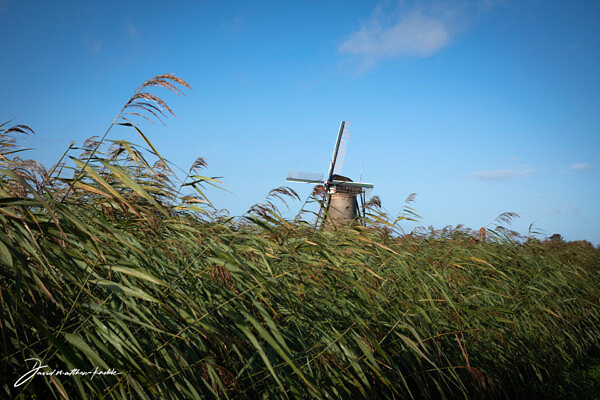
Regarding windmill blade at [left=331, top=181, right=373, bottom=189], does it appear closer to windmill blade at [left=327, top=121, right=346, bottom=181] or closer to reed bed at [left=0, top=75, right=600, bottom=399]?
windmill blade at [left=327, top=121, right=346, bottom=181]

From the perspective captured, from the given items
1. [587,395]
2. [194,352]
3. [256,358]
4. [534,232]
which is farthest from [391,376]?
[534,232]

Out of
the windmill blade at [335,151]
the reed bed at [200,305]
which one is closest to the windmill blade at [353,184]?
the windmill blade at [335,151]

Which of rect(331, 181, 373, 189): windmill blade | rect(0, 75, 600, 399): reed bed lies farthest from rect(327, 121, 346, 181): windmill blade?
rect(0, 75, 600, 399): reed bed

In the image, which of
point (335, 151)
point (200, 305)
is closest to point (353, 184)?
point (335, 151)

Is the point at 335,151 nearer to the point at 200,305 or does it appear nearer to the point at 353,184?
the point at 353,184

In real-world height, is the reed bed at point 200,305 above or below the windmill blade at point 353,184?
below

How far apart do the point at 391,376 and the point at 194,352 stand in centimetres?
140

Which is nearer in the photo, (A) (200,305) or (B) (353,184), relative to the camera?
(A) (200,305)

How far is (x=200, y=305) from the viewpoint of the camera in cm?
194

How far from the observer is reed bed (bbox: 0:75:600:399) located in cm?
153

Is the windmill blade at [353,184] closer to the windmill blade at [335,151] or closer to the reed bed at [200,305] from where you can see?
the windmill blade at [335,151]

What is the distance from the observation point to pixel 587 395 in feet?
13.5

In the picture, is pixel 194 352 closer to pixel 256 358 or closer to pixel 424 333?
pixel 256 358

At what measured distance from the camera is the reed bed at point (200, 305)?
1529 millimetres
